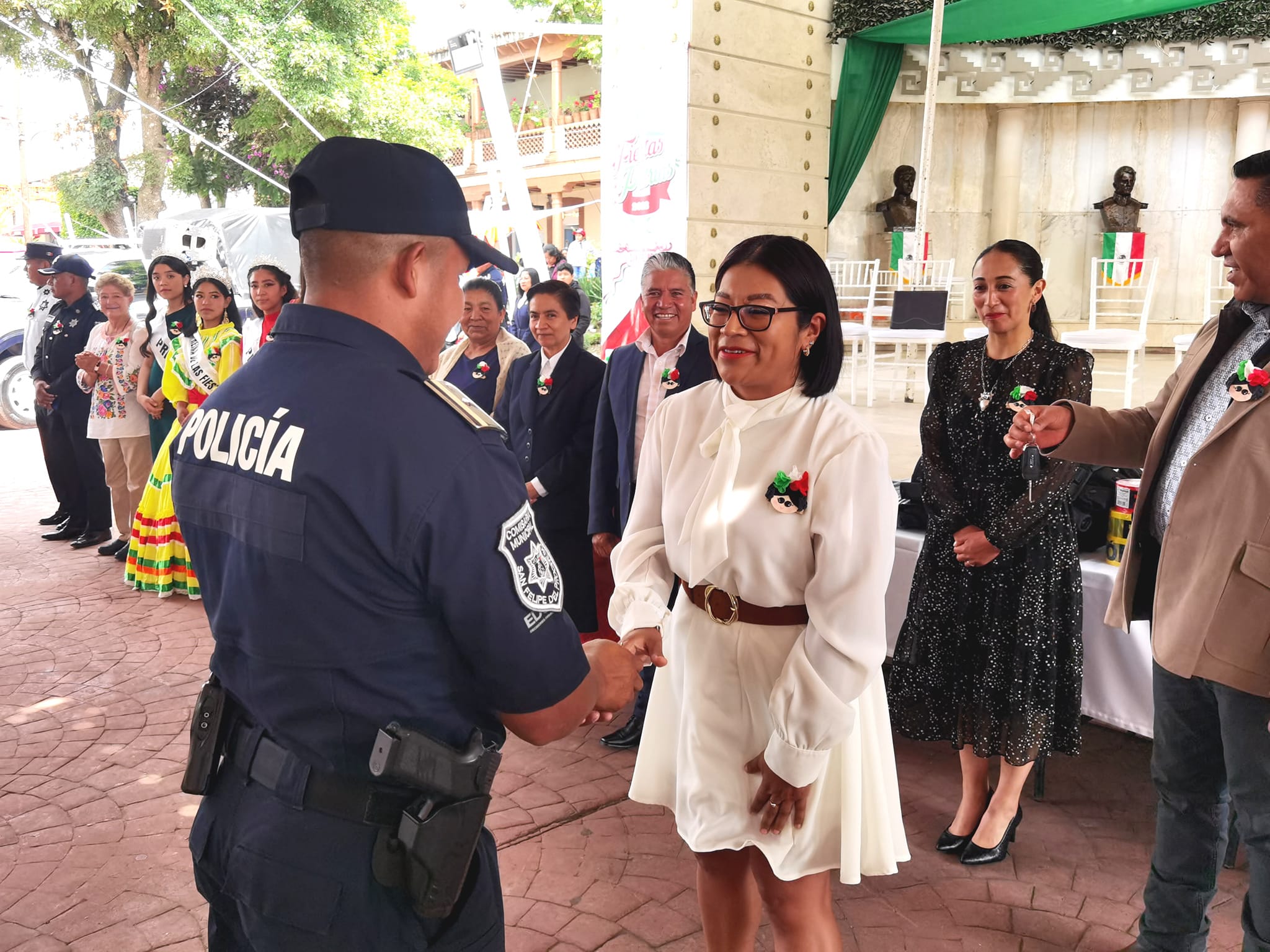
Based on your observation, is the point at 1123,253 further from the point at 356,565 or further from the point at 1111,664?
the point at 356,565

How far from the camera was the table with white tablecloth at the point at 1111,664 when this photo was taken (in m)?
3.12

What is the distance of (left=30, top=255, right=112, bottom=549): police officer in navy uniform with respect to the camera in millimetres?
6859

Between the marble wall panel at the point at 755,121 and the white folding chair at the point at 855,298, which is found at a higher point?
the marble wall panel at the point at 755,121

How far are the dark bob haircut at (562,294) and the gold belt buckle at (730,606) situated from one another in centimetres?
246

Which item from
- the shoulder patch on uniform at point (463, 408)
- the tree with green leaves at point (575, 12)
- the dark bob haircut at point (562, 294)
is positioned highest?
the tree with green leaves at point (575, 12)

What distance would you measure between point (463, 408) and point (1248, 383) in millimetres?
1519

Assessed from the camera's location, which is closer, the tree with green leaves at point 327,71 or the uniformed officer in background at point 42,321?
the uniformed officer in background at point 42,321

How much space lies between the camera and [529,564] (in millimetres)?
1274

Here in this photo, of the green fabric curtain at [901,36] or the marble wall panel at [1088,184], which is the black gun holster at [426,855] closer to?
the green fabric curtain at [901,36]

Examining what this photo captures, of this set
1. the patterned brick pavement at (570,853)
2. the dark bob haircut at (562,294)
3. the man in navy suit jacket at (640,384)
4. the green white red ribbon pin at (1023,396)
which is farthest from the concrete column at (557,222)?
the green white red ribbon pin at (1023,396)

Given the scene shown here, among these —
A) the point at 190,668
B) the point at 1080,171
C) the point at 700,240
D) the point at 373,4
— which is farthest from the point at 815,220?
the point at 373,4

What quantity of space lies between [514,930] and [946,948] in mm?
1145

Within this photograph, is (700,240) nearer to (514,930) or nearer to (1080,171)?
(514,930)

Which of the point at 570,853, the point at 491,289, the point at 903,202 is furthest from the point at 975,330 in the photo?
the point at 570,853
